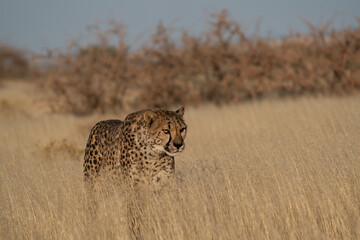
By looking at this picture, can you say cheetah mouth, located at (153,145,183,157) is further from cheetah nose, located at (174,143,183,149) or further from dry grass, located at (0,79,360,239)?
dry grass, located at (0,79,360,239)

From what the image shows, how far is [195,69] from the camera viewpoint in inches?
A: 577

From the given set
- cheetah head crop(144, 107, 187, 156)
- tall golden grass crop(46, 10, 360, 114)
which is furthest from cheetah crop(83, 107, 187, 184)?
tall golden grass crop(46, 10, 360, 114)

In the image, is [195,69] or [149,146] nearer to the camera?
[149,146]

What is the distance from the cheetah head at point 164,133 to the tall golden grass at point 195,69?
405 inches

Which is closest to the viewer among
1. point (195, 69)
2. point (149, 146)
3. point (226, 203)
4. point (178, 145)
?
point (178, 145)

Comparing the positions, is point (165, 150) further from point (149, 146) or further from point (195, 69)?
point (195, 69)

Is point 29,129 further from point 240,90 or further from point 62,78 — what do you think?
point 240,90

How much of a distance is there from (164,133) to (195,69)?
10882 millimetres

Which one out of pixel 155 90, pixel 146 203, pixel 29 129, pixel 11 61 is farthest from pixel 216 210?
pixel 11 61

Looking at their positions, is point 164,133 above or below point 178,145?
above

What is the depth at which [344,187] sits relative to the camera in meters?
4.12

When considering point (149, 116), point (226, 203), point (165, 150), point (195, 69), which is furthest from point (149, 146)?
point (195, 69)

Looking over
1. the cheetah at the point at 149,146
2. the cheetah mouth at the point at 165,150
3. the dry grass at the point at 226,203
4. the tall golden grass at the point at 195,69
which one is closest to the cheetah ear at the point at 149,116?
the cheetah at the point at 149,146

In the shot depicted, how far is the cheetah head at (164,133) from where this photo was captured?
3900 mm
